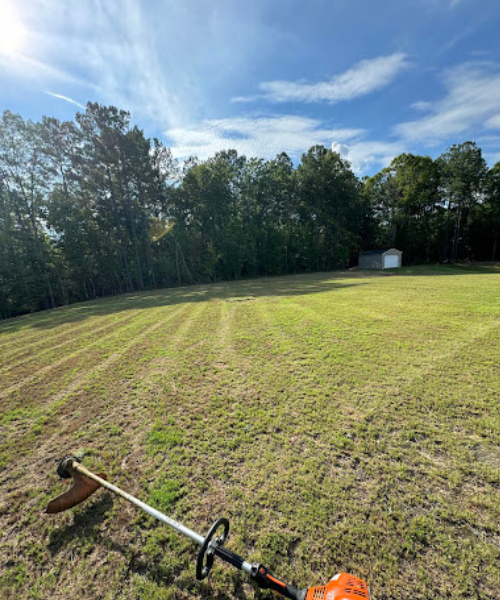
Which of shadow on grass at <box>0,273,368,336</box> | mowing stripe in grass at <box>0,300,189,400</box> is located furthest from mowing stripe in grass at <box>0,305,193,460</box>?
shadow on grass at <box>0,273,368,336</box>

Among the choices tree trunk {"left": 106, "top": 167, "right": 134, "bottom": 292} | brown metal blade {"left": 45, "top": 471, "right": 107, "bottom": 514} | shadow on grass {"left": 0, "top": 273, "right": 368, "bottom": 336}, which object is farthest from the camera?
tree trunk {"left": 106, "top": 167, "right": 134, "bottom": 292}

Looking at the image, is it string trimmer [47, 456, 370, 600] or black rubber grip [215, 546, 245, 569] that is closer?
string trimmer [47, 456, 370, 600]

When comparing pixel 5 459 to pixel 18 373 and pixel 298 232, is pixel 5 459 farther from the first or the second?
pixel 298 232

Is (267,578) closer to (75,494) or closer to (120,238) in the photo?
(75,494)

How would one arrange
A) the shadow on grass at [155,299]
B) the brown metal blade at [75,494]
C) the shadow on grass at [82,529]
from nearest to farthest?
1. the shadow on grass at [82,529]
2. the brown metal blade at [75,494]
3. the shadow on grass at [155,299]

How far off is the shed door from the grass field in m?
28.0

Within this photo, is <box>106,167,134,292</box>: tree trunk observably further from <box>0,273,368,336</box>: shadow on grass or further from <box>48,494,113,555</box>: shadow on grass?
<box>48,494,113,555</box>: shadow on grass

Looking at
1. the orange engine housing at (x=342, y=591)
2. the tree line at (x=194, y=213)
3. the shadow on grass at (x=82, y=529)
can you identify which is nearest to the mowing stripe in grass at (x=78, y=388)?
the shadow on grass at (x=82, y=529)

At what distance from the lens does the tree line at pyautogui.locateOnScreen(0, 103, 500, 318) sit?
1931cm

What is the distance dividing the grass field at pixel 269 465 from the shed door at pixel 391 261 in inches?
1102

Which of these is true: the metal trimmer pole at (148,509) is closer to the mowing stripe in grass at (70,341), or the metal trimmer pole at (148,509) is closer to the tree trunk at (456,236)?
the mowing stripe in grass at (70,341)

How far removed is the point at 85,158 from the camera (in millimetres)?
21672

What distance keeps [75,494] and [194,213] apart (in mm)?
28405

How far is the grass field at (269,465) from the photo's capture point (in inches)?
65.9
